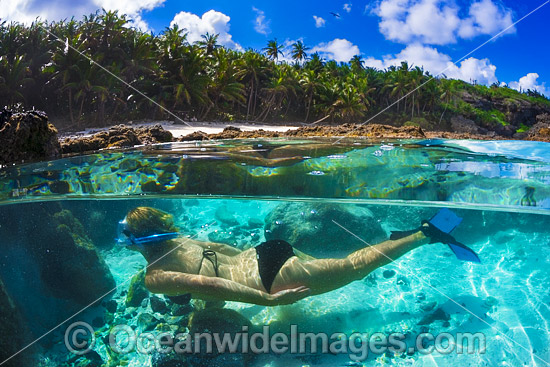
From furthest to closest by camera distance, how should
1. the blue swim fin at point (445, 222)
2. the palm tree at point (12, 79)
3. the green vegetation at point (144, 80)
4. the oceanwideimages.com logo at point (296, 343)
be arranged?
the green vegetation at point (144, 80) < the palm tree at point (12, 79) < the blue swim fin at point (445, 222) < the oceanwideimages.com logo at point (296, 343)

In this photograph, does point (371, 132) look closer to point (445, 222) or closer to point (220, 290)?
point (445, 222)

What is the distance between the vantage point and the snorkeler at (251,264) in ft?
15.0

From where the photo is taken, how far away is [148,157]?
24.5 ft

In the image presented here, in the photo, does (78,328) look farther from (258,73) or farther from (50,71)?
(258,73)

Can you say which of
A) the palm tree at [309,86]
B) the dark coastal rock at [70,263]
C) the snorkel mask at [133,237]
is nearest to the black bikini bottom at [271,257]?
the snorkel mask at [133,237]

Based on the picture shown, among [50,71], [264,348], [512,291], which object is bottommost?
[264,348]

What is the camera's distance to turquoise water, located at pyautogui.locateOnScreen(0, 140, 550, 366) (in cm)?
457

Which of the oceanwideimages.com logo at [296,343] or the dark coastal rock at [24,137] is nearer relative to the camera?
the oceanwideimages.com logo at [296,343]

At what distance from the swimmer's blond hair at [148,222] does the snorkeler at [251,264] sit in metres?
0.01

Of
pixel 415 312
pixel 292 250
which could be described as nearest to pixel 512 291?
pixel 415 312

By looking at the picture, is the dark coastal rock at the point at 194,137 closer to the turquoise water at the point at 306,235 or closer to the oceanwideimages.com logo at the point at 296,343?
the turquoise water at the point at 306,235

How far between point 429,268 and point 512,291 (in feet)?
3.33

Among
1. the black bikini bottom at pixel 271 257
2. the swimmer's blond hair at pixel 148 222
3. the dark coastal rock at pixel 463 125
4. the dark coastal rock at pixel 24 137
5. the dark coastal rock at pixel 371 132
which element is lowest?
the black bikini bottom at pixel 271 257

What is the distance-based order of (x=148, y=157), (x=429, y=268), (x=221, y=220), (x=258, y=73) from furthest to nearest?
(x=258, y=73) → (x=148, y=157) → (x=221, y=220) → (x=429, y=268)
